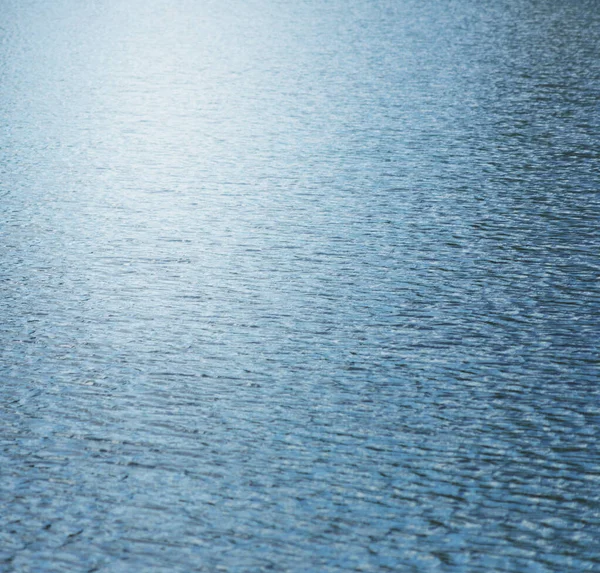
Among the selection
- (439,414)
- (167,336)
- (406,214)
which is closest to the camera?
(439,414)

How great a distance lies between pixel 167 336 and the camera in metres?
2.39

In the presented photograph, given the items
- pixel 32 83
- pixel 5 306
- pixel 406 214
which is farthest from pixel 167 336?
pixel 32 83

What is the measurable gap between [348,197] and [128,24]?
4.30 metres

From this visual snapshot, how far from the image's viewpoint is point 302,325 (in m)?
2.44

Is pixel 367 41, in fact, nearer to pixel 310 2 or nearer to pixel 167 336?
pixel 310 2

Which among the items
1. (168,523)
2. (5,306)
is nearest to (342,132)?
(5,306)

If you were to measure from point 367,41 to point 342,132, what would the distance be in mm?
2312

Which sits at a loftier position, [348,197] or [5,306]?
[348,197]

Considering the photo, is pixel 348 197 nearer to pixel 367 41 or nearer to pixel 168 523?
pixel 168 523

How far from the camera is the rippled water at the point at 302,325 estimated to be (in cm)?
166

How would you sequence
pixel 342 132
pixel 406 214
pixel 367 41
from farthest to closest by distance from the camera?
pixel 367 41 → pixel 342 132 → pixel 406 214

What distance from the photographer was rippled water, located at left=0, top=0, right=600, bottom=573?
1661mm

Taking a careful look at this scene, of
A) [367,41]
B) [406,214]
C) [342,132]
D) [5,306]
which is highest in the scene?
[367,41]

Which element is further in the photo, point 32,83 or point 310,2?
point 310,2
